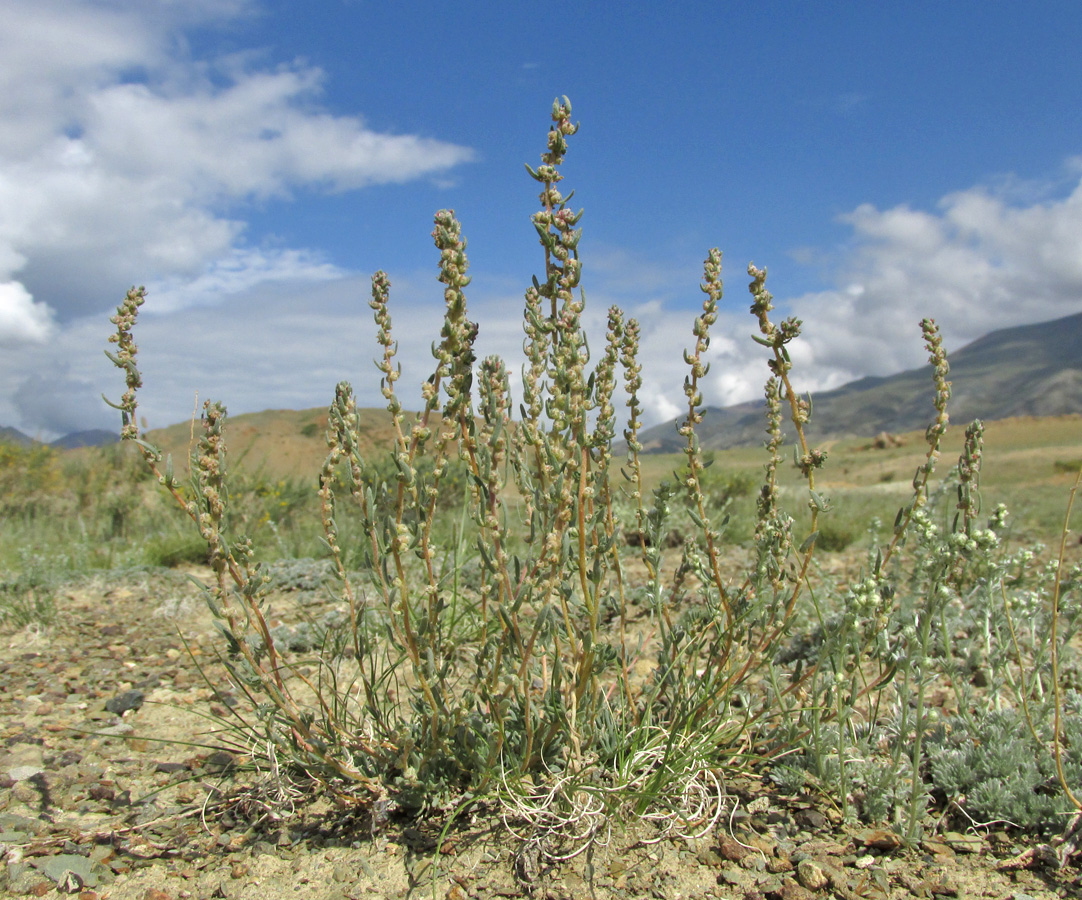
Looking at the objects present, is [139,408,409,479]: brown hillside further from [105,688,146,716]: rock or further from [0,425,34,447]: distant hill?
[105,688,146,716]: rock

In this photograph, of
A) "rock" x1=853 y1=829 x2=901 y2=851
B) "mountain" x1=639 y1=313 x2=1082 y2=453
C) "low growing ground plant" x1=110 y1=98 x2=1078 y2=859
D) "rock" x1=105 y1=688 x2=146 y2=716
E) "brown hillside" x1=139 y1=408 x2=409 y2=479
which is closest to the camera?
"low growing ground plant" x1=110 y1=98 x2=1078 y2=859

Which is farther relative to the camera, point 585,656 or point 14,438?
point 14,438

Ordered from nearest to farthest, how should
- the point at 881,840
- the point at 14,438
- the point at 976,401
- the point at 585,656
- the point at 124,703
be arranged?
the point at 585,656 → the point at 881,840 → the point at 124,703 → the point at 14,438 → the point at 976,401

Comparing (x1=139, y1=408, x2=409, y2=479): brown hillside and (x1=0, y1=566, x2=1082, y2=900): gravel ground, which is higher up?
(x1=139, y1=408, x2=409, y2=479): brown hillside

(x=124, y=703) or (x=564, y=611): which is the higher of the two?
(x=564, y=611)

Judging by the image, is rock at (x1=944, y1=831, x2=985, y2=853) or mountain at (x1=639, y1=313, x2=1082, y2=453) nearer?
rock at (x1=944, y1=831, x2=985, y2=853)

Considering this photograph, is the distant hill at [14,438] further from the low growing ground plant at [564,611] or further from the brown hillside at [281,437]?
the low growing ground plant at [564,611]

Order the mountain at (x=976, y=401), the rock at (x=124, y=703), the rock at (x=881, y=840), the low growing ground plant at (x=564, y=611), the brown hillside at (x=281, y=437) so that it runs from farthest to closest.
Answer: the mountain at (x=976, y=401), the brown hillside at (x=281, y=437), the rock at (x=124, y=703), the rock at (x=881, y=840), the low growing ground plant at (x=564, y=611)

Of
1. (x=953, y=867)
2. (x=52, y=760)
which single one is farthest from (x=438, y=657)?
(x=52, y=760)

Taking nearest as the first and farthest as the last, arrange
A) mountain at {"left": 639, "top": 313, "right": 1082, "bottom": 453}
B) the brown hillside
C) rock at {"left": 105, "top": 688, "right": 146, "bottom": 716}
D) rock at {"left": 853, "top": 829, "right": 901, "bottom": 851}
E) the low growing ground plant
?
the low growing ground plant < rock at {"left": 853, "top": 829, "right": 901, "bottom": 851} < rock at {"left": 105, "top": 688, "right": 146, "bottom": 716} < the brown hillside < mountain at {"left": 639, "top": 313, "right": 1082, "bottom": 453}

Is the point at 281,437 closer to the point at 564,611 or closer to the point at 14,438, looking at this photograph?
the point at 14,438

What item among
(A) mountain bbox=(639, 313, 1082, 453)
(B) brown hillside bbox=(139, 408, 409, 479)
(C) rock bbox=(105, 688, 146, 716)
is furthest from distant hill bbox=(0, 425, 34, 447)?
(A) mountain bbox=(639, 313, 1082, 453)

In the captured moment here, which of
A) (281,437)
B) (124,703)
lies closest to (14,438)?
(281,437)

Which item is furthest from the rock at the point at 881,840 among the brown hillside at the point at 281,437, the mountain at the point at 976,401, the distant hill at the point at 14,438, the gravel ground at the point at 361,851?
the mountain at the point at 976,401
